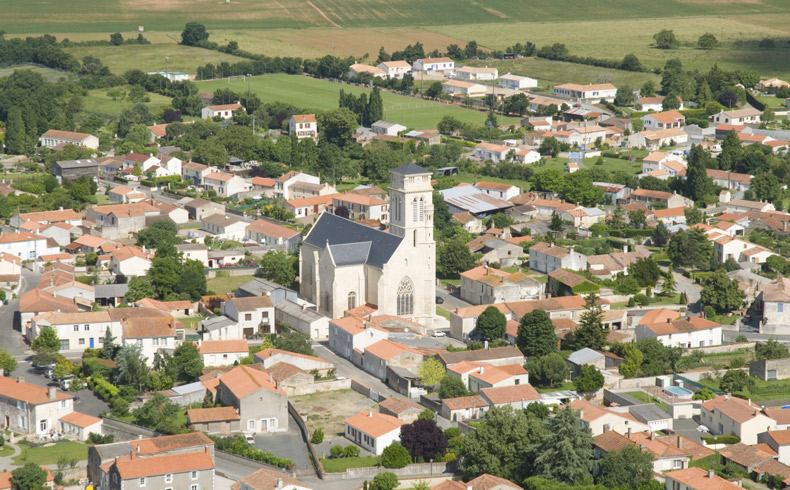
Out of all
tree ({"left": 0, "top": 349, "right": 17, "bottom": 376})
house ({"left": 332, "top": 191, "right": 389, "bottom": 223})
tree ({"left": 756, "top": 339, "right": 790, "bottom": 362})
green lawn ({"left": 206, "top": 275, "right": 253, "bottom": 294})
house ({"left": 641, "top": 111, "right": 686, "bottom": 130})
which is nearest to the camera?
tree ({"left": 0, "top": 349, "right": 17, "bottom": 376})

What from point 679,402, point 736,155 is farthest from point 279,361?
point 736,155

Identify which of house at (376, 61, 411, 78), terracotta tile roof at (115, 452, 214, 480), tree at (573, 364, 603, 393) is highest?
house at (376, 61, 411, 78)

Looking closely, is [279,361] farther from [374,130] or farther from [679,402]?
[374,130]

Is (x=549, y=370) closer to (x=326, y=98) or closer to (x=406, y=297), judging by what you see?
(x=406, y=297)

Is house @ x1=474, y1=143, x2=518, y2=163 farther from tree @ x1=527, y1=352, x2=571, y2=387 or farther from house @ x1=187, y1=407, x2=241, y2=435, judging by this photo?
house @ x1=187, y1=407, x2=241, y2=435

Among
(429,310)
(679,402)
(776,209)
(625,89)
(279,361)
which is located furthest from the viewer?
(625,89)

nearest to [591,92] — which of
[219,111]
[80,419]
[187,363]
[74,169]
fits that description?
[219,111]

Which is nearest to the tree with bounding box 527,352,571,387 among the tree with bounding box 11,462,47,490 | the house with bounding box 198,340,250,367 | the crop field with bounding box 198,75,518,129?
the house with bounding box 198,340,250,367
